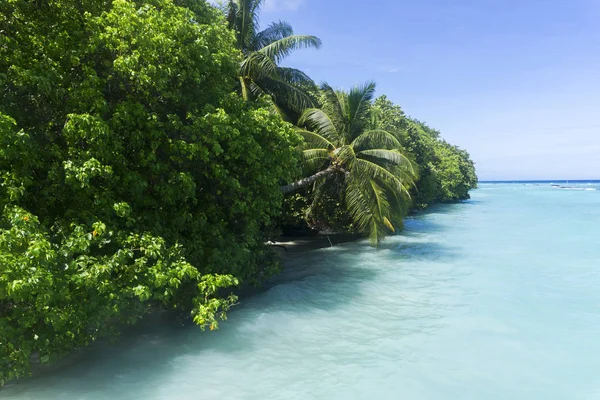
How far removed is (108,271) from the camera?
16.7 feet

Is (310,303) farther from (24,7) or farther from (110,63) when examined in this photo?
(24,7)

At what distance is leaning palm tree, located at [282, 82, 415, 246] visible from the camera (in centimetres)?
1344

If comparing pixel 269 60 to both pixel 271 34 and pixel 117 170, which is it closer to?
pixel 271 34

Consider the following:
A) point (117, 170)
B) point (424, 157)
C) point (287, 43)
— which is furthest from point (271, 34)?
point (424, 157)

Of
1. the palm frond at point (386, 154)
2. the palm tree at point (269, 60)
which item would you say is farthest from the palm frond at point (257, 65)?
the palm frond at point (386, 154)

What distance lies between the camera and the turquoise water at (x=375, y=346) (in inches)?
212

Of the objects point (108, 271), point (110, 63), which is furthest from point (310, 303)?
point (110, 63)

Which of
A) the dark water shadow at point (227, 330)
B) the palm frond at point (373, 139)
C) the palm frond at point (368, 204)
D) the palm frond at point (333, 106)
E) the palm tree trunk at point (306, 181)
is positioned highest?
the palm frond at point (333, 106)

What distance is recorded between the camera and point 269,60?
516 inches

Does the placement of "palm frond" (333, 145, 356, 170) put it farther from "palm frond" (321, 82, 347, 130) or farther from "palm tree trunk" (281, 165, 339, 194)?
"palm frond" (321, 82, 347, 130)

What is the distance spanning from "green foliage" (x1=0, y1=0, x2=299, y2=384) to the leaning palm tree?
5.12m

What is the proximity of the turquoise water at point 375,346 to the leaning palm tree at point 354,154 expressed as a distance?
9.24ft

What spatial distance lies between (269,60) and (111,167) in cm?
886

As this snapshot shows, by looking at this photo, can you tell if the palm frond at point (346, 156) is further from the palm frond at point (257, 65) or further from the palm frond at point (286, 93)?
the palm frond at point (257, 65)
